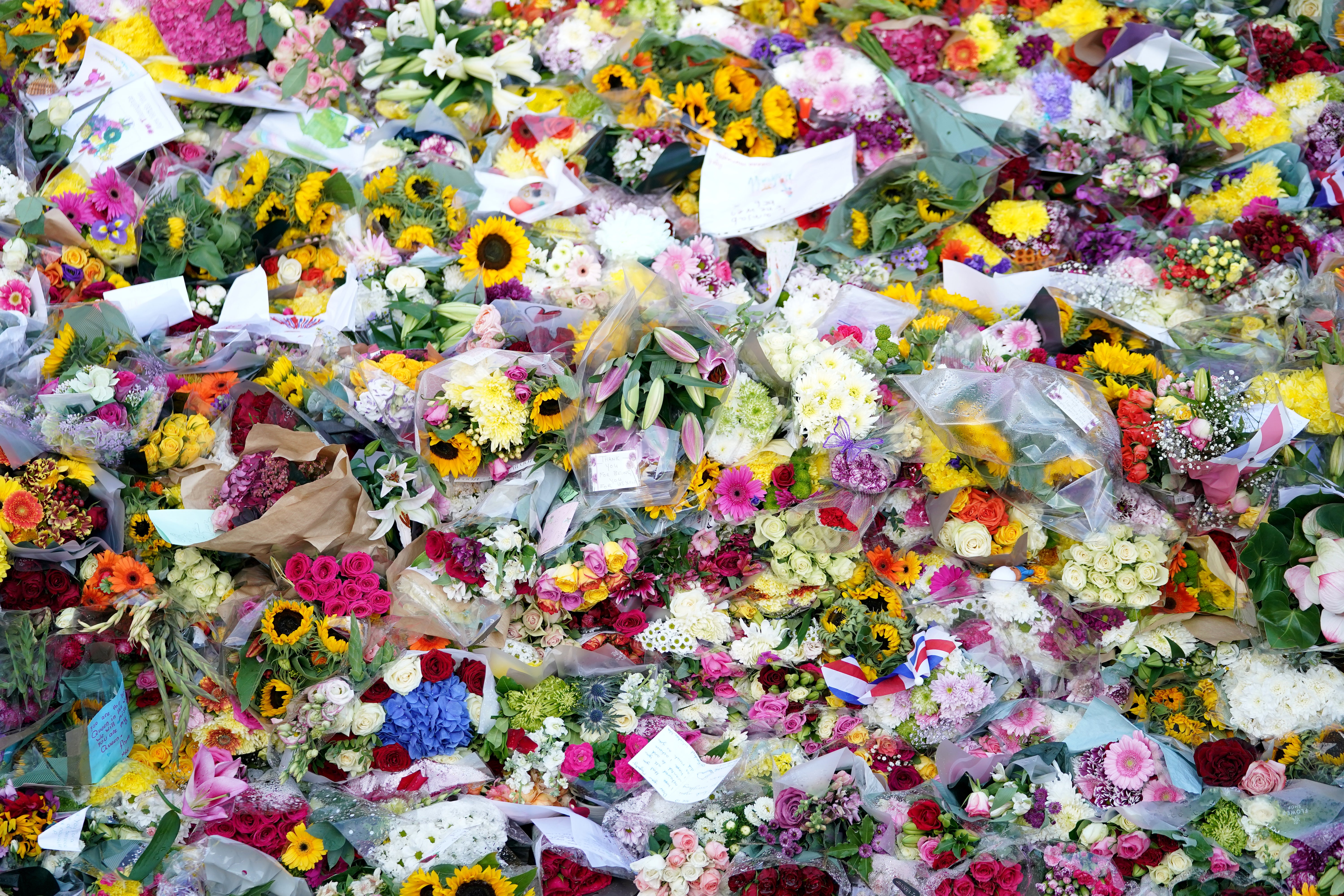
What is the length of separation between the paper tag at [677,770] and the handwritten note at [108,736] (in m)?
1.06

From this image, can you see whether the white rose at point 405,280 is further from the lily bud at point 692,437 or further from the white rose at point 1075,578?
the white rose at point 1075,578

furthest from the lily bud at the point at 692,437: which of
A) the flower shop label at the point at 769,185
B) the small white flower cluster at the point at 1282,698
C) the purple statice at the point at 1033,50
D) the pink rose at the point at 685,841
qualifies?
the purple statice at the point at 1033,50

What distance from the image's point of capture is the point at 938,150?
7.63 feet

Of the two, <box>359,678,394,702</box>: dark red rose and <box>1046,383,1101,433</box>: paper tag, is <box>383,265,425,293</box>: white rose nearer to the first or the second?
<box>359,678,394,702</box>: dark red rose

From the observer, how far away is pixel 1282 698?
1.86 metres

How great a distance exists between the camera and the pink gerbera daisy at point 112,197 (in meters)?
2.21

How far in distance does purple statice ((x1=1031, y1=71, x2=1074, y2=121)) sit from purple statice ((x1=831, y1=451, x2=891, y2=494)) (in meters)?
1.20

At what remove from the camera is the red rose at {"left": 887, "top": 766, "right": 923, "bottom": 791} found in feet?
A: 6.40

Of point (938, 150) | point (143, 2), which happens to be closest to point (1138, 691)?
point (938, 150)

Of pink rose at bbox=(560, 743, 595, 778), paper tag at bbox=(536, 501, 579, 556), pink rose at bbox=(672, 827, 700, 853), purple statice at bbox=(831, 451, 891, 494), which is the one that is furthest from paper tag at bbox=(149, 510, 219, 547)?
purple statice at bbox=(831, 451, 891, 494)

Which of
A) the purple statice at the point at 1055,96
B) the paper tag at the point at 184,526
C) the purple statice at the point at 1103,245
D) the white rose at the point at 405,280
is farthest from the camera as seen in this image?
the purple statice at the point at 1055,96

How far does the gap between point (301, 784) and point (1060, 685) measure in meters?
1.66

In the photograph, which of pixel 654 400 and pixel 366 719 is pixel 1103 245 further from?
pixel 366 719

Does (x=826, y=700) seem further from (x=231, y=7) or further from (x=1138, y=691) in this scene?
(x=231, y=7)
